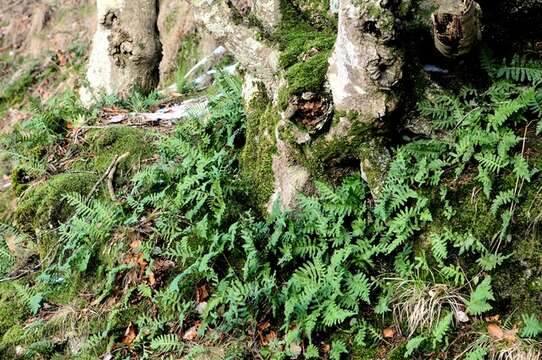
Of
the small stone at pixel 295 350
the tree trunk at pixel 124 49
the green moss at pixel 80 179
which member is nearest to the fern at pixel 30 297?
the green moss at pixel 80 179

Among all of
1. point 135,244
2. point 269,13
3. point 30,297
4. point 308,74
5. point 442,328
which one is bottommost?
point 30,297

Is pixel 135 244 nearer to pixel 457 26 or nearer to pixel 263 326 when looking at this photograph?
pixel 263 326

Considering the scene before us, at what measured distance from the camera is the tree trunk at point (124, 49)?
768 cm

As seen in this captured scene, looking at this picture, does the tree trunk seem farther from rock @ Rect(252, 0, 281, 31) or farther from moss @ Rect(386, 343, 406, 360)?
moss @ Rect(386, 343, 406, 360)

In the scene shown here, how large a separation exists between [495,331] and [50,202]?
4.39 meters

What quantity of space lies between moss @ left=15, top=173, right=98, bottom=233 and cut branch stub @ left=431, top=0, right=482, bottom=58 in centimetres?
377

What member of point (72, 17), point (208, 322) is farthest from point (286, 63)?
point (72, 17)

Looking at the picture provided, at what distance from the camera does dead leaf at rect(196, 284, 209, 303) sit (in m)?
4.91

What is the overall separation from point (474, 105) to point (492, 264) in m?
1.25

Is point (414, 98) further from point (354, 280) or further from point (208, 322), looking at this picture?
point (208, 322)

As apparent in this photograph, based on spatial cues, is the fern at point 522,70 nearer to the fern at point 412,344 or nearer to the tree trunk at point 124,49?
the fern at point 412,344

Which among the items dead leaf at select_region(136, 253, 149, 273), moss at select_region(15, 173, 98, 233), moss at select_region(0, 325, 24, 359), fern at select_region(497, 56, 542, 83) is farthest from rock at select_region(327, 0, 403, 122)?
moss at select_region(0, 325, 24, 359)

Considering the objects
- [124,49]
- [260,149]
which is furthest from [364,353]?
[124,49]

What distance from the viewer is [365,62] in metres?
4.24
